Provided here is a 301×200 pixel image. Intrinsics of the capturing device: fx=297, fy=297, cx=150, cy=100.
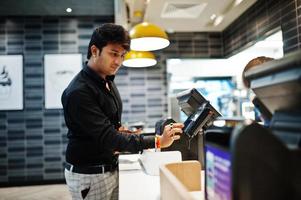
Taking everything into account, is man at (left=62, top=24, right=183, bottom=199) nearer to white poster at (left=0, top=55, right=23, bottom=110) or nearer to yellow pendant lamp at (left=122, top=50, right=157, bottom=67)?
yellow pendant lamp at (left=122, top=50, right=157, bottom=67)

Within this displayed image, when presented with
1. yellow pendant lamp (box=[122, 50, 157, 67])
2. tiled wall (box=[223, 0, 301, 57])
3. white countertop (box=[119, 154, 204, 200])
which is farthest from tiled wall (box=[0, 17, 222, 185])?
white countertop (box=[119, 154, 204, 200])

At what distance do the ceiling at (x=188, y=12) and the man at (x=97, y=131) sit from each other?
9.45 feet

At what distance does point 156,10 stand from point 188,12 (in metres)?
0.52

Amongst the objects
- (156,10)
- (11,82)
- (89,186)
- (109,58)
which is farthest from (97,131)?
(11,82)

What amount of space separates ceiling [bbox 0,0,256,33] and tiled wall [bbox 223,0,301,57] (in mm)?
163

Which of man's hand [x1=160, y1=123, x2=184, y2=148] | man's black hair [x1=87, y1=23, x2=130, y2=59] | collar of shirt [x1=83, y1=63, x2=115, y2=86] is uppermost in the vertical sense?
man's black hair [x1=87, y1=23, x2=130, y2=59]

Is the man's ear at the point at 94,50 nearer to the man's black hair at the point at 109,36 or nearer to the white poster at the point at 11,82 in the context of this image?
the man's black hair at the point at 109,36

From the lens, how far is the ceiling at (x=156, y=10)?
4.41 metres

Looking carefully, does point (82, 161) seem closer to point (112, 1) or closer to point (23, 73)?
point (112, 1)

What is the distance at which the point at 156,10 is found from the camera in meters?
4.59

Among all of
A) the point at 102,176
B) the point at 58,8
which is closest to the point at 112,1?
the point at 58,8

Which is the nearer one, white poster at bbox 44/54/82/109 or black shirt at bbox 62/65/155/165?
black shirt at bbox 62/65/155/165

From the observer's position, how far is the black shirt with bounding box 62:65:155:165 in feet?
4.75

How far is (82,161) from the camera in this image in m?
1.51
